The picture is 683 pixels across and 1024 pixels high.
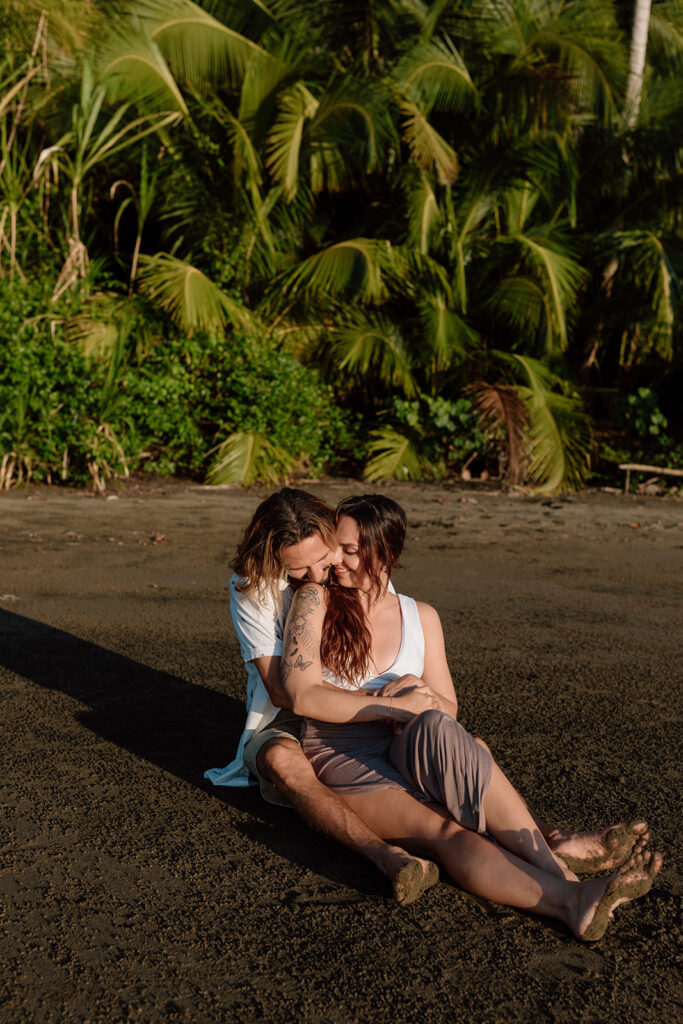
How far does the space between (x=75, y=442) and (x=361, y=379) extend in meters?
4.78

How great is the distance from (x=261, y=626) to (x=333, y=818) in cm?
69

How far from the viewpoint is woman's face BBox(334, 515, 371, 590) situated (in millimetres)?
3670

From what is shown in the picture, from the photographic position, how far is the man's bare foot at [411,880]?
2953 millimetres

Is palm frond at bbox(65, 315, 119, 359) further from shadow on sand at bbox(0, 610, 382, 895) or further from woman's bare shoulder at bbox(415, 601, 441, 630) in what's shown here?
woman's bare shoulder at bbox(415, 601, 441, 630)

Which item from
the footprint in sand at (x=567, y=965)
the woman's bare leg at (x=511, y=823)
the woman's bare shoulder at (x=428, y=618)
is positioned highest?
the woman's bare shoulder at (x=428, y=618)

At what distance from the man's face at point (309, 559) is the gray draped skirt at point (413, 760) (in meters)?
0.50

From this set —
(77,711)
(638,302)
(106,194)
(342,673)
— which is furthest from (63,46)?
(342,673)

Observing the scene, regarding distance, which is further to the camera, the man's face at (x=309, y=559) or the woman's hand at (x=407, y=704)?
the man's face at (x=309, y=559)

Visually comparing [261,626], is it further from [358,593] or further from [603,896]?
[603,896]

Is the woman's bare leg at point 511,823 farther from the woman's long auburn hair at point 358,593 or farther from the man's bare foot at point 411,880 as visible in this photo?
the woman's long auburn hair at point 358,593

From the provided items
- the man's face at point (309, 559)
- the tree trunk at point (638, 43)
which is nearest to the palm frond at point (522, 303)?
the tree trunk at point (638, 43)

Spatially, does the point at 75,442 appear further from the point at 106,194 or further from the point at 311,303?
the point at 106,194

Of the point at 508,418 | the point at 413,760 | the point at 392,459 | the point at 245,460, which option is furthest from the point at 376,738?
the point at 392,459

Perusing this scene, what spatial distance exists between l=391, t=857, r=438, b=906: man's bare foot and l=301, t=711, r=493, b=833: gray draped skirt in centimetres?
22
